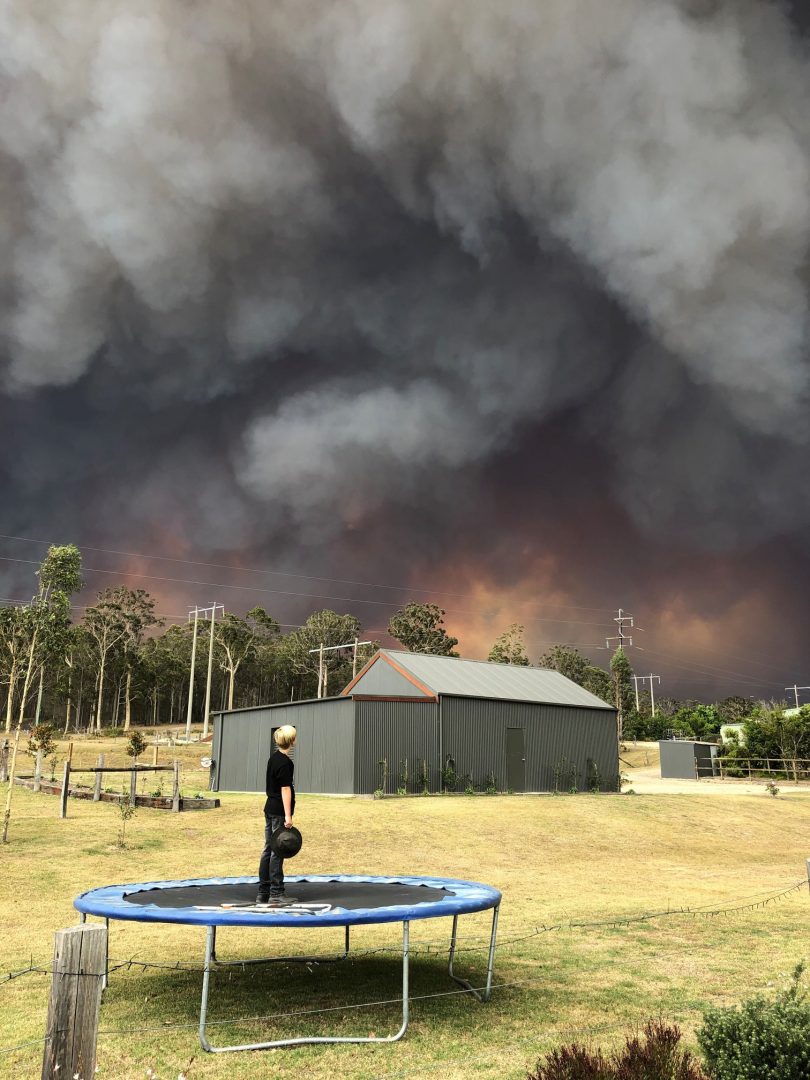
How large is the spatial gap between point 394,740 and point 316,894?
23154mm

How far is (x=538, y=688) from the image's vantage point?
128 feet

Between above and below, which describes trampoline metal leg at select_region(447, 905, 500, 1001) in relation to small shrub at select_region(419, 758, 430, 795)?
below

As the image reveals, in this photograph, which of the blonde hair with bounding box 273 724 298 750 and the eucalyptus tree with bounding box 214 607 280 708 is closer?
the blonde hair with bounding box 273 724 298 750

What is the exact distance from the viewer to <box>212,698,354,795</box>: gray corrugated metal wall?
3105 cm

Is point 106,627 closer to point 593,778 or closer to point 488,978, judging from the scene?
point 593,778

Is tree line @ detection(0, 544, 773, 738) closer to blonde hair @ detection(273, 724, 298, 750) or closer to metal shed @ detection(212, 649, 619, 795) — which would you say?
metal shed @ detection(212, 649, 619, 795)

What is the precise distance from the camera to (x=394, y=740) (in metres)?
31.4

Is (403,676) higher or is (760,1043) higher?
(403,676)

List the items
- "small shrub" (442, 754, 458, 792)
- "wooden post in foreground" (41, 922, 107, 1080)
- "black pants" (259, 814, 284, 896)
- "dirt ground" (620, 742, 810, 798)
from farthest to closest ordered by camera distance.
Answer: "dirt ground" (620, 742, 810, 798) → "small shrub" (442, 754, 458, 792) → "black pants" (259, 814, 284, 896) → "wooden post in foreground" (41, 922, 107, 1080)

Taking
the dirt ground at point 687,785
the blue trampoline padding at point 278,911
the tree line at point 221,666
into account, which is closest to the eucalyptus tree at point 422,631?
the tree line at point 221,666

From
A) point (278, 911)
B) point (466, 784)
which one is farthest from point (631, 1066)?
point (466, 784)

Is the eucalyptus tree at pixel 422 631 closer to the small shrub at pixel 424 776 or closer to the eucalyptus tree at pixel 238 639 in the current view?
the eucalyptus tree at pixel 238 639

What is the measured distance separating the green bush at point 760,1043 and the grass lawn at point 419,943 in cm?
164

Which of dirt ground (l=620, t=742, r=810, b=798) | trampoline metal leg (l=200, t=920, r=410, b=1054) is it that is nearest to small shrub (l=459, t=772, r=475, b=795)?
dirt ground (l=620, t=742, r=810, b=798)
